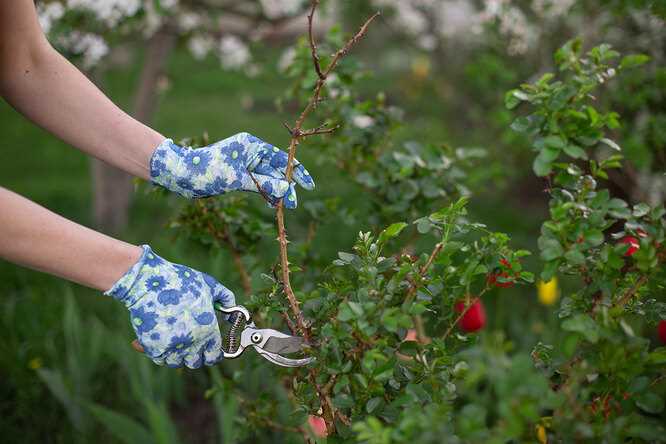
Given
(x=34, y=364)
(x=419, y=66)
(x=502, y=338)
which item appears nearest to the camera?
(x=502, y=338)

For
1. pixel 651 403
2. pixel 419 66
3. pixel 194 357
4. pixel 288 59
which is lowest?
pixel 651 403

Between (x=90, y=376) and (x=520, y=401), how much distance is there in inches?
71.6

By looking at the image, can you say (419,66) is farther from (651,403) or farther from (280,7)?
(651,403)

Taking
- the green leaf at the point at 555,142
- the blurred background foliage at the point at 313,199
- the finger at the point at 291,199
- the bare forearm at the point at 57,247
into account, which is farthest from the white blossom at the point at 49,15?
the green leaf at the point at 555,142

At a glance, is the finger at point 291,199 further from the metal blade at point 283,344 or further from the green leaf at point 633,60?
the green leaf at point 633,60

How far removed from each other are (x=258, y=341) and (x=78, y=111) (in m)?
0.65

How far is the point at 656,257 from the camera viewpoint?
112 centimetres

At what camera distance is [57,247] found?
4.07 ft

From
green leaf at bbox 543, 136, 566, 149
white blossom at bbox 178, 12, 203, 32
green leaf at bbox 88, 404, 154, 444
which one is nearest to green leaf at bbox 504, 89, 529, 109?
green leaf at bbox 543, 136, 566, 149

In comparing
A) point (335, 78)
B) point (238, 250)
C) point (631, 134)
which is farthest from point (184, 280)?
point (631, 134)

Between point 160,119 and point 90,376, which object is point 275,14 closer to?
point 90,376

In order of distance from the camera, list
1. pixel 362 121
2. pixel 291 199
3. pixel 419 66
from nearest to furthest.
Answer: pixel 291 199 < pixel 362 121 < pixel 419 66

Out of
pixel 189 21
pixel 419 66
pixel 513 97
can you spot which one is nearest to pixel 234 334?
pixel 513 97

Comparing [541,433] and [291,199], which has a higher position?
[291,199]
